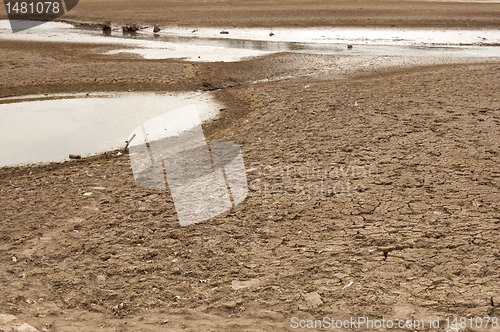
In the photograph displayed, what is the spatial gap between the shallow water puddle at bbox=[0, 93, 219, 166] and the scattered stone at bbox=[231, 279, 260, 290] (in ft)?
14.4

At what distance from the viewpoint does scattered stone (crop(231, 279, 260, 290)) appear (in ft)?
11.9

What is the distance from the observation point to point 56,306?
3529 millimetres

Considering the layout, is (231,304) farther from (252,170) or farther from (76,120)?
(76,120)

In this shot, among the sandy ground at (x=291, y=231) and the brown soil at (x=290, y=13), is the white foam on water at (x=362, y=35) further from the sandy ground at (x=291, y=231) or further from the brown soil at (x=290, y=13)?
the sandy ground at (x=291, y=231)

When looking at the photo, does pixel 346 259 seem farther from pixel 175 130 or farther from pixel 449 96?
pixel 449 96

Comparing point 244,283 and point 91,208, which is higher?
point 91,208

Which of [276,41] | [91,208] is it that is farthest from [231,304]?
[276,41]

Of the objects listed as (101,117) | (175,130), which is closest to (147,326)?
(175,130)

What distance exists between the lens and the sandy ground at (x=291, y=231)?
11.0ft

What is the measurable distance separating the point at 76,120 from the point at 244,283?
6.44 m

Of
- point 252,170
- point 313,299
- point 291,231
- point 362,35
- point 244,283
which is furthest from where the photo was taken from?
point 362,35

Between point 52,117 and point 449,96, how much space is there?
8.07m

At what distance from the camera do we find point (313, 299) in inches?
132

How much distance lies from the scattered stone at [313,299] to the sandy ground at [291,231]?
16mm
